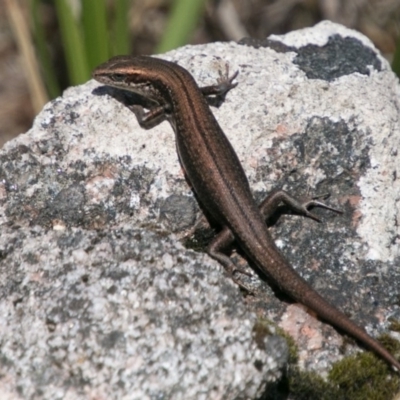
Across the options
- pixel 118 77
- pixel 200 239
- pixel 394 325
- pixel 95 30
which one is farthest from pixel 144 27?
pixel 394 325

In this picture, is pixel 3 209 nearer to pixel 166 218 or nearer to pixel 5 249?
pixel 5 249

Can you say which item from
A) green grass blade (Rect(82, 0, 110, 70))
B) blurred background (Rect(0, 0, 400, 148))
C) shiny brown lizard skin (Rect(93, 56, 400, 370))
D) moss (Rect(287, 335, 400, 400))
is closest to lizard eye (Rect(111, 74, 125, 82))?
shiny brown lizard skin (Rect(93, 56, 400, 370))

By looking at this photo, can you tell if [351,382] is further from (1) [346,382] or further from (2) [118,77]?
(2) [118,77]

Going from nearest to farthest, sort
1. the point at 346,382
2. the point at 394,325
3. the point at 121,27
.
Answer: the point at 346,382, the point at 394,325, the point at 121,27

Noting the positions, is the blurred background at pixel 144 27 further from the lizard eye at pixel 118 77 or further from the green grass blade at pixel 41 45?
the lizard eye at pixel 118 77

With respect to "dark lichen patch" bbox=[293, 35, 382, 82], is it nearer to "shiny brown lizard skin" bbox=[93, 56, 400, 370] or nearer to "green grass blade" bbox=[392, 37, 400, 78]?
"green grass blade" bbox=[392, 37, 400, 78]
